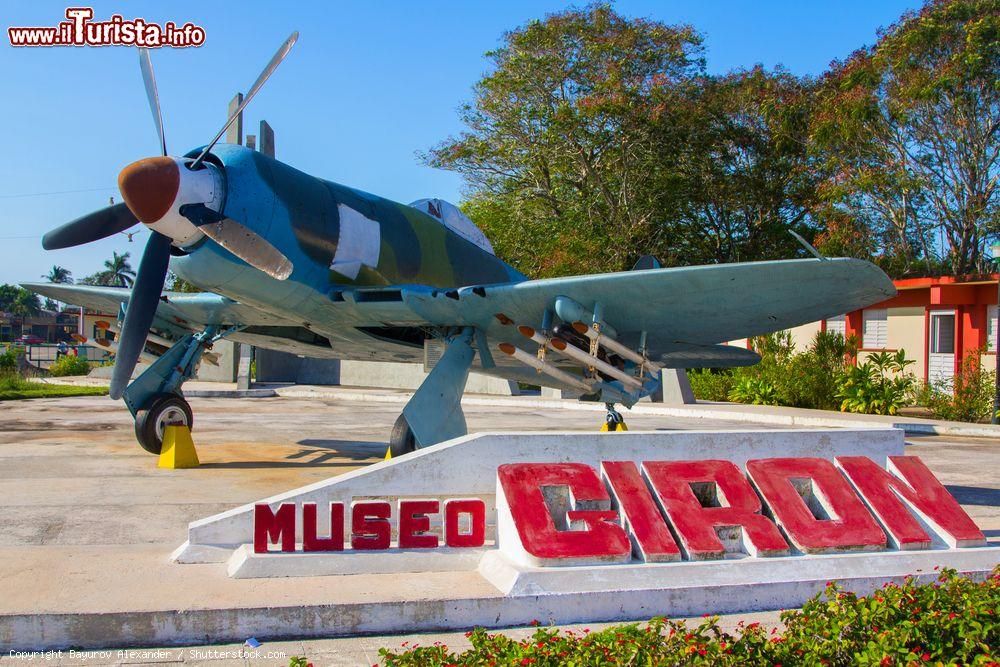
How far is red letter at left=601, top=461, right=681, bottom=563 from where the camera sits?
5.14 m

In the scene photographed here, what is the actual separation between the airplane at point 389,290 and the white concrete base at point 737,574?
268 centimetres

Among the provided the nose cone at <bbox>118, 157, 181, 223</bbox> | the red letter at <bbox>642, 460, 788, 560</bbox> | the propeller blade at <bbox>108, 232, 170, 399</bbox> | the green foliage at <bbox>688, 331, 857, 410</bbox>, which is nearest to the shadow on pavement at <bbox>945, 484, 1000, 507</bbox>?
the red letter at <bbox>642, 460, 788, 560</bbox>

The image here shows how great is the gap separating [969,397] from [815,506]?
52.7ft

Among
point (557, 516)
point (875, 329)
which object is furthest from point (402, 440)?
point (875, 329)

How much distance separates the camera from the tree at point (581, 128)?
33500 mm

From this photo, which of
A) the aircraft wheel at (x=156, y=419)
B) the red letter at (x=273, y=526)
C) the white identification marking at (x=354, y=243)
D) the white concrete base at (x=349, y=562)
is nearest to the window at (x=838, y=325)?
the white identification marking at (x=354, y=243)

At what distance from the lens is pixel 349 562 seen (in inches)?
201

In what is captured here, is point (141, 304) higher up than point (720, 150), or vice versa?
point (720, 150)

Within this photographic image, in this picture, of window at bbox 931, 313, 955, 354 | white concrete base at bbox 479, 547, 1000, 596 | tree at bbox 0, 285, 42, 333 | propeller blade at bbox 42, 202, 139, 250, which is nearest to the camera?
white concrete base at bbox 479, 547, 1000, 596

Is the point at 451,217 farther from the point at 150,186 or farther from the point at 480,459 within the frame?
the point at 480,459

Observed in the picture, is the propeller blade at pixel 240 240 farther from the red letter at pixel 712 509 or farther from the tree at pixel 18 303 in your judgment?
the tree at pixel 18 303

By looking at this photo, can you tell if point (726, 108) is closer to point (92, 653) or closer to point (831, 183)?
point (831, 183)

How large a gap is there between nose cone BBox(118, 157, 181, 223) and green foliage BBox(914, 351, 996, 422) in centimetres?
1848

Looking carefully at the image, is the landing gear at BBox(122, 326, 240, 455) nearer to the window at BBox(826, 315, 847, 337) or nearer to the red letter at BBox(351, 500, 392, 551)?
the red letter at BBox(351, 500, 392, 551)
